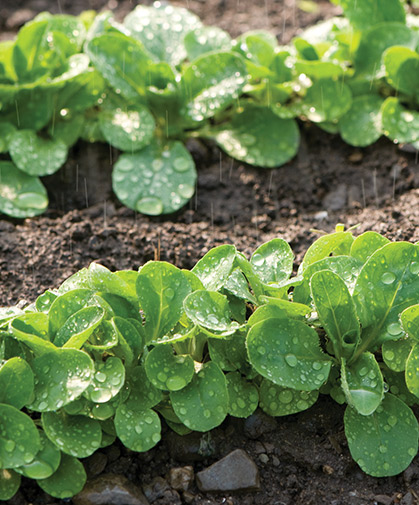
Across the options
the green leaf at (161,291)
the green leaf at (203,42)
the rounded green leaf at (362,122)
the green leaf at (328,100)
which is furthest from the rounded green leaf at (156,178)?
the green leaf at (161,291)

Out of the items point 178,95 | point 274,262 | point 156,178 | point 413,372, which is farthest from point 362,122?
point 413,372

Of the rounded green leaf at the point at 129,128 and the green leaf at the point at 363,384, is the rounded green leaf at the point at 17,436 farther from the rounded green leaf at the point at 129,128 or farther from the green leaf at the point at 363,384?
the rounded green leaf at the point at 129,128

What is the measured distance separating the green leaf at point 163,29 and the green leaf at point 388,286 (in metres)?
1.53

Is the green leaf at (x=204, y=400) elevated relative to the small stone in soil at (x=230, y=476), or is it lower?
elevated

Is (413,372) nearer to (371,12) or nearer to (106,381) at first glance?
(106,381)

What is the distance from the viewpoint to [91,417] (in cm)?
171

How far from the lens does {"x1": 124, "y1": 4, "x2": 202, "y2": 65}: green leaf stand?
2.98 m

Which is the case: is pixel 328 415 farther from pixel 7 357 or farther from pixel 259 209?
pixel 259 209

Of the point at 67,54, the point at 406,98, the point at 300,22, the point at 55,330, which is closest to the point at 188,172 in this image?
the point at 67,54

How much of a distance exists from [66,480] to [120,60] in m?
1.66

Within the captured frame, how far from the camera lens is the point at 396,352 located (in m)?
1.80

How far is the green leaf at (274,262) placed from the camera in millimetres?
1910

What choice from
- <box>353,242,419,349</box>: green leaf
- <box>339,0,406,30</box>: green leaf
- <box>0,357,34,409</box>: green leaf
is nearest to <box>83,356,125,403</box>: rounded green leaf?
<box>0,357,34,409</box>: green leaf

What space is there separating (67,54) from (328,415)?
185cm
